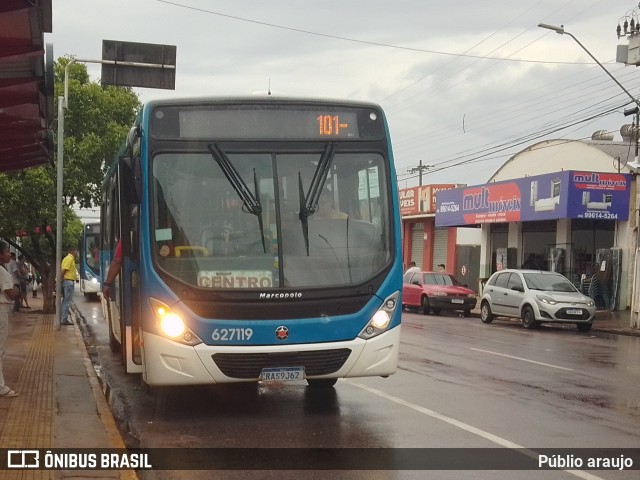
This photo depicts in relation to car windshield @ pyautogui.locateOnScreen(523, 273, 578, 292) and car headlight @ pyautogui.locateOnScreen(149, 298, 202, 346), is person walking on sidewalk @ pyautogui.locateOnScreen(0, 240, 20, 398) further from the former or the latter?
car windshield @ pyautogui.locateOnScreen(523, 273, 578, 292)

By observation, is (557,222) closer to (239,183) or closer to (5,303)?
(239,183)

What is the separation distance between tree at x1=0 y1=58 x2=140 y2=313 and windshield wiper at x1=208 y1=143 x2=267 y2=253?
16.0 meters

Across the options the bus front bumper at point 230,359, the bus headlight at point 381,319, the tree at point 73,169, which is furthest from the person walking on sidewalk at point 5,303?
the tree at point 73,169

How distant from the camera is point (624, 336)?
22109mm

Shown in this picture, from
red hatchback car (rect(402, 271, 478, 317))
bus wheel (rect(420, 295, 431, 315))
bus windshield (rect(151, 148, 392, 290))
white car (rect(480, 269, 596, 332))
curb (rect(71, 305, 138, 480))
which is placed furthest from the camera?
bus wheel (rect(420, 295, 431, 315))

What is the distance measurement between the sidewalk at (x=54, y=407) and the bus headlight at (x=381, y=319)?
2.58 metres

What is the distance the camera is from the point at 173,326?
8.31m

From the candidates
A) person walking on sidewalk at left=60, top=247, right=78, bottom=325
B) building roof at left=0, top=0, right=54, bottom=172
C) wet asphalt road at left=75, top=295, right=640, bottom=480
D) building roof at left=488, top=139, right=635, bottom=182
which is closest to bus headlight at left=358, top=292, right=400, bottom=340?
wet asphalt road at left=75, top=295, right=640, bottom=480

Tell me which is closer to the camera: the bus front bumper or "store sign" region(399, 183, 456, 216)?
the bus front bumper

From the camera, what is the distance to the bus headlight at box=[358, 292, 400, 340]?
28.5ft

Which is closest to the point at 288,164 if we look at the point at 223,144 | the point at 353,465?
the point at 223,144

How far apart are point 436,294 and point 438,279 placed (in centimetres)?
135

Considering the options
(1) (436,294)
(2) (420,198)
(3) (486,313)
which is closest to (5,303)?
(3) (486,313)

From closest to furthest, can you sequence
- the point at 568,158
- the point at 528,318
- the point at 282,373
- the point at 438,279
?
the point at 282,373
the point at 528,318
the point at 438,279
the point at 568,158
